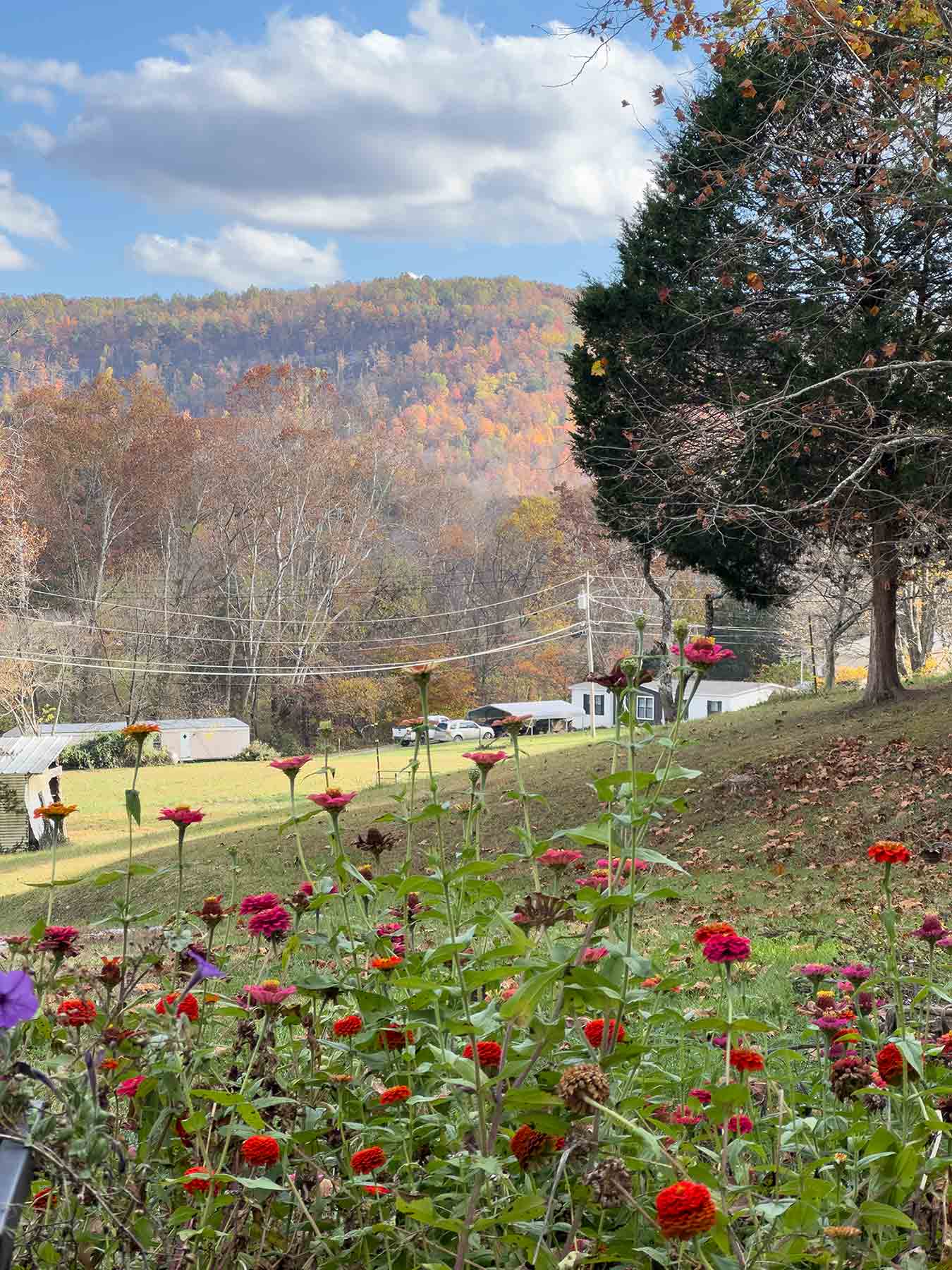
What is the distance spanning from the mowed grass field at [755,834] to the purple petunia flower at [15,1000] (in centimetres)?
263

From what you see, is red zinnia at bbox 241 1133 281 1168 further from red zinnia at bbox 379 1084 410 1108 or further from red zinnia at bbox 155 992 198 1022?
red zinnia at bbox 155 992 198 1022

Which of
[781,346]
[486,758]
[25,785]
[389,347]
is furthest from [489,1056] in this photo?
[389,347]

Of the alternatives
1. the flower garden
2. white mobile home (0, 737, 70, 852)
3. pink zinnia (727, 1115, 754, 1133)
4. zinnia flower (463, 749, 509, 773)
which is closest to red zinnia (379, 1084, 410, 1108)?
the flower garden

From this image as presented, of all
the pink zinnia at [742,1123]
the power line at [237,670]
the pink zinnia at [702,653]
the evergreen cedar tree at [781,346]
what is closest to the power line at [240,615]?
the power line at [237,670]

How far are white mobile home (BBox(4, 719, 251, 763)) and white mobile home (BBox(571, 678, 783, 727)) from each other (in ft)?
41.9

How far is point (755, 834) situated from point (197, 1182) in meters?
9.50

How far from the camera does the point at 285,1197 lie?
1706mm

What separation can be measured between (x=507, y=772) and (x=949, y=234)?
33.7ft

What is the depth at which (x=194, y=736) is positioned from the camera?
126 ft

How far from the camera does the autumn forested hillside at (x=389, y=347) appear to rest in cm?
6581

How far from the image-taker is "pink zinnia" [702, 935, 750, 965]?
1567 millimetres

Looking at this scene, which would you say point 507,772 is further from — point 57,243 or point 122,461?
point 57,243

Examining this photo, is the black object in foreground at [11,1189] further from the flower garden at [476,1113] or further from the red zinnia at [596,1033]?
the red zinnia at [596,1033]

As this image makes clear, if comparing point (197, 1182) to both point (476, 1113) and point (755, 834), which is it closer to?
point (476, 1113)
